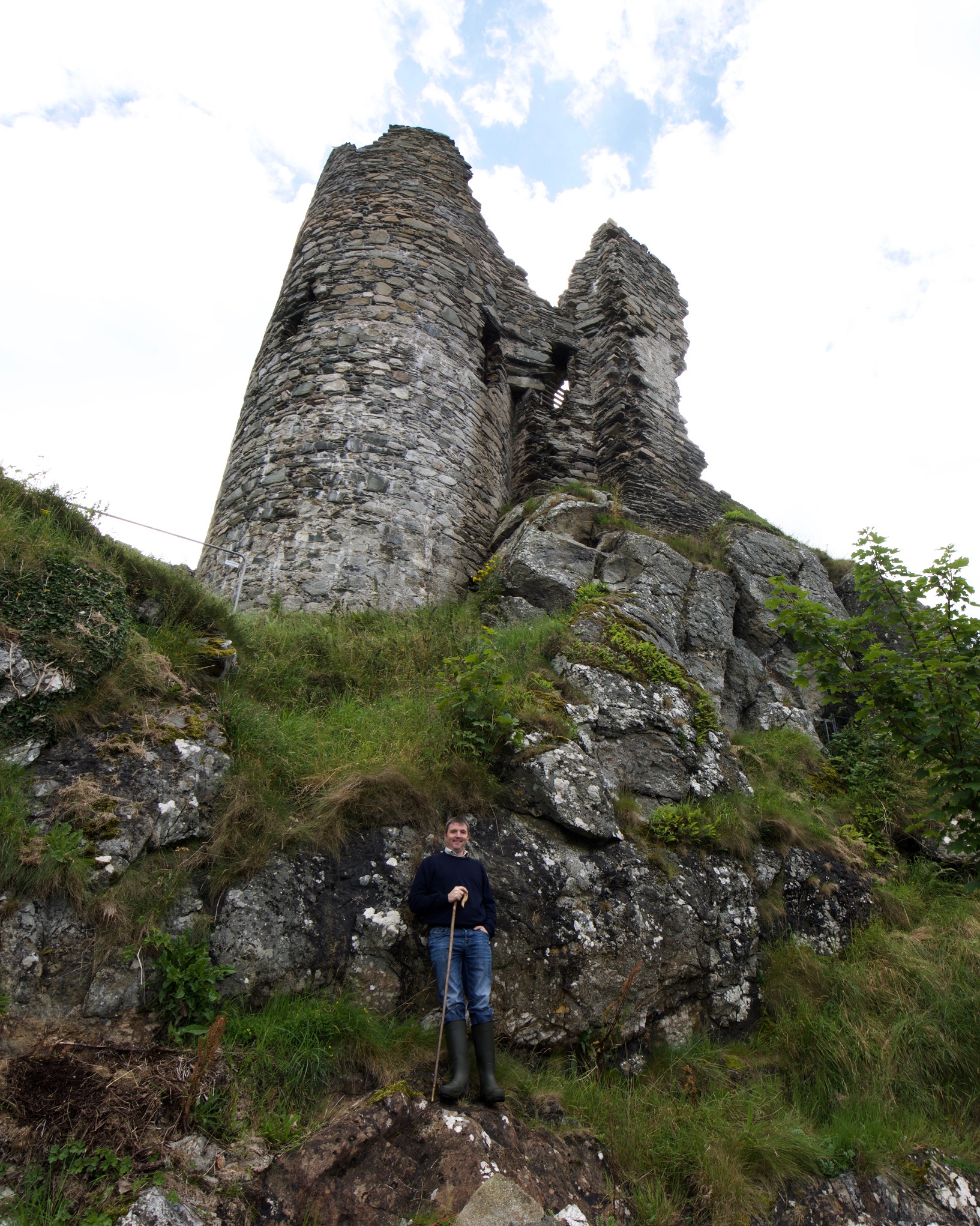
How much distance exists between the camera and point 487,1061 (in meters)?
3.38

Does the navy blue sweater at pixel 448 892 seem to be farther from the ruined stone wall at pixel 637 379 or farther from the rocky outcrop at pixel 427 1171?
the ruined stone wall at pixel 637 379

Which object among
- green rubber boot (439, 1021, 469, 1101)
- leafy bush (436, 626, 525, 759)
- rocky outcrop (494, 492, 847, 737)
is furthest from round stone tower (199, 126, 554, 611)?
green rubber boot (439, 1021, 469, 1101)

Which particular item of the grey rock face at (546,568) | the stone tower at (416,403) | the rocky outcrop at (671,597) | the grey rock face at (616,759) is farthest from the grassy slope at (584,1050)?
the stone tower at (416,403)

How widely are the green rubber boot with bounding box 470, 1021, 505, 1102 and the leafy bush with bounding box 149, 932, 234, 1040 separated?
1134 millimetres

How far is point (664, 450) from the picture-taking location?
11219 millimetres

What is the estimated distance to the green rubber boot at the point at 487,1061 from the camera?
10.7 feet

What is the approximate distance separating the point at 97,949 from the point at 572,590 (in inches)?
199

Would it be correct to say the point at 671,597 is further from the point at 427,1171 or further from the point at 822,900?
the point at 427,1171

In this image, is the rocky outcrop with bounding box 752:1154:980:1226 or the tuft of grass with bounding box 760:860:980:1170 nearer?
the rocky outcrop with bounding box 752:1154:980:1226

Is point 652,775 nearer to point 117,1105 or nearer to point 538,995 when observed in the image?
point 538,995

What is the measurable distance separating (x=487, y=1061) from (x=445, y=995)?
1.08ft

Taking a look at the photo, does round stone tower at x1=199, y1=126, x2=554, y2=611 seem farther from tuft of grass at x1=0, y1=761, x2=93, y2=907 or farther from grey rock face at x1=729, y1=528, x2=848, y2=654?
tuft of grass at x1=0, y1=761, x2=93, y2=907

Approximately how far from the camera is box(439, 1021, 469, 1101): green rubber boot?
317 cm

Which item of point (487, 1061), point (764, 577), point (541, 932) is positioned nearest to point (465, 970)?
point (487, 1061)
